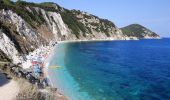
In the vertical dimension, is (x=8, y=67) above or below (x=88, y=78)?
above

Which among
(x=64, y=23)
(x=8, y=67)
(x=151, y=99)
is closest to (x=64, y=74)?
(x=8, y=67)

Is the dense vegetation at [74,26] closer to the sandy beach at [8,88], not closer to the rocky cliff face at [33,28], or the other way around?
the rocky cliff face at [33,28]

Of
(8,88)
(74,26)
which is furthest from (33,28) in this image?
(8,88)

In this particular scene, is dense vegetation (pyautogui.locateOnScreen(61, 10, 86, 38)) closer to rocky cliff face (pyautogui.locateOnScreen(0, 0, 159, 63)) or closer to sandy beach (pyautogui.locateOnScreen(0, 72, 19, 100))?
rocky cliff face (pyautogui.locateOnScreen(0, 0, 159, 63))

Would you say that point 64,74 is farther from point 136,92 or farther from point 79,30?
point 79,30

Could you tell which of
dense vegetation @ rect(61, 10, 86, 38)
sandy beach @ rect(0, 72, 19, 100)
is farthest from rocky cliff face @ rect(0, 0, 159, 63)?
sandy beach @ rect(0, 72, 19, 100)

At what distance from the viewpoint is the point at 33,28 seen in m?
104

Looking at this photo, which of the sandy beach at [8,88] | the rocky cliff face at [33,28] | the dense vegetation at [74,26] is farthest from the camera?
the dense vegetation at [74,26]

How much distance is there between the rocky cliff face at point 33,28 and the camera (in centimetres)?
6041

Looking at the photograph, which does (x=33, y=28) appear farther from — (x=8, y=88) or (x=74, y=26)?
(x=8, y=88)

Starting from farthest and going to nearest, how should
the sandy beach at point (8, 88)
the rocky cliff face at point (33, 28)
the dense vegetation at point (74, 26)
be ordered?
1. the dense vegetation at point (74, 26)
2. the rocky cliff face at point (33, 28)
3. the sandy beach at point (8, 88)

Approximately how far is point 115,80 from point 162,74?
12097mm

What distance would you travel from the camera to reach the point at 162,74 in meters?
51.8

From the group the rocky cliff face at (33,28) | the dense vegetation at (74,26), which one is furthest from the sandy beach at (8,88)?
the dense vegetation at (74,26)
